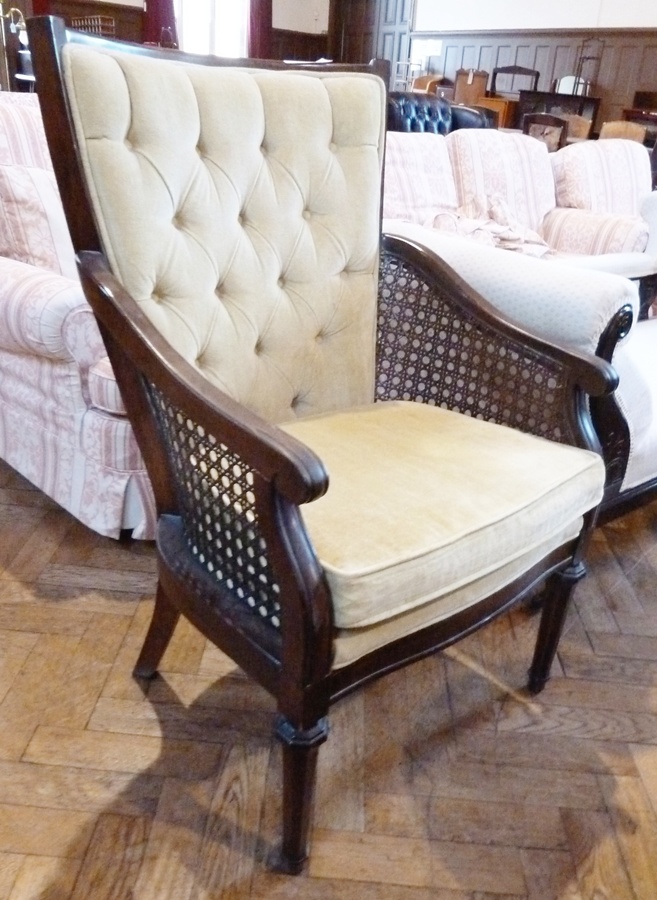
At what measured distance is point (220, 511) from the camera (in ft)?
2.87

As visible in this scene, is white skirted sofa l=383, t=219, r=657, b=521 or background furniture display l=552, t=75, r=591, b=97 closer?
white skirted sofa l=383, t=219, r=657, b=521

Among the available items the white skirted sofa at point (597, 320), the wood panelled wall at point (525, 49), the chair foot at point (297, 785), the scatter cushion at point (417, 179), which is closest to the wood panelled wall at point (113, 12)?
the wood panelled wall at point (525, 49)

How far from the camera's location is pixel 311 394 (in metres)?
1.24

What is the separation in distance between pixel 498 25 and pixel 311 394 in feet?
24.4

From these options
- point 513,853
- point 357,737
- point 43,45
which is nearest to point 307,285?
point 43,45

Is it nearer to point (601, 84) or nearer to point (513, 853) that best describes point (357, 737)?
point (513, 853)

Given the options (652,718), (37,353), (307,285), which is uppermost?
(307,285)

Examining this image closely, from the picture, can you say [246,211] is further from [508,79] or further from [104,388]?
[508,79]

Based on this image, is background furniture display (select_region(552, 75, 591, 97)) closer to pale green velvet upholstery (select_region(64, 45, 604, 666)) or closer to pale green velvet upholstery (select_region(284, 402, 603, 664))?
pale green velvet upholstery (select_region(64, 45, 604, 666))

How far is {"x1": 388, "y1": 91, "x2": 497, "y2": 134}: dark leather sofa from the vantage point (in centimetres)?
381

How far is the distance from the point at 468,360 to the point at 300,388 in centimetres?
28

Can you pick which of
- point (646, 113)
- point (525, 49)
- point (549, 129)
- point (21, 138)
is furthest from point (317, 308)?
point (525, 49)

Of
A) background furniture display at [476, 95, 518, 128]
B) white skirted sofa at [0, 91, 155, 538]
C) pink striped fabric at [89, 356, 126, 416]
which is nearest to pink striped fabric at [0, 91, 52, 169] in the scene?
white skirted sofa at [0, 91, 155, 538]

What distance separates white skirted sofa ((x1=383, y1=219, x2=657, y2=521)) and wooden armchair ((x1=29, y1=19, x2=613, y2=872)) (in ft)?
0.44
